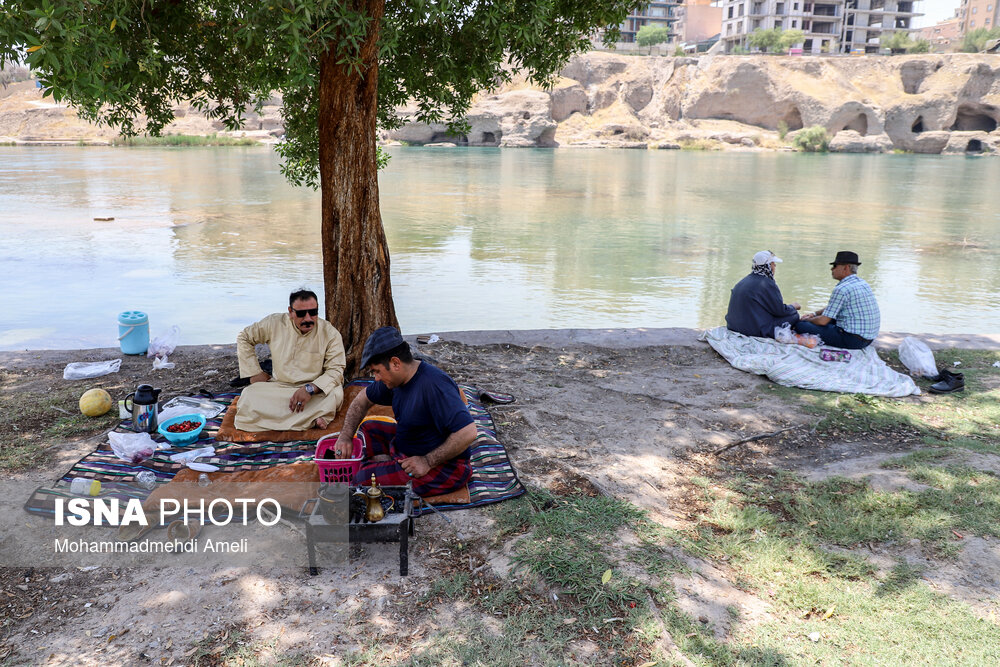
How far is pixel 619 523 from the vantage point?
3998mm

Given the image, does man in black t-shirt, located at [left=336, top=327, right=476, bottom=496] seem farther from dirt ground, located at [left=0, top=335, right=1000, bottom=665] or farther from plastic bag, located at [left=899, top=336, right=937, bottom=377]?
plastic bag, located at [left=899, top=336, right=937, bottom=377]

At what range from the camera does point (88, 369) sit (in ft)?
20.4

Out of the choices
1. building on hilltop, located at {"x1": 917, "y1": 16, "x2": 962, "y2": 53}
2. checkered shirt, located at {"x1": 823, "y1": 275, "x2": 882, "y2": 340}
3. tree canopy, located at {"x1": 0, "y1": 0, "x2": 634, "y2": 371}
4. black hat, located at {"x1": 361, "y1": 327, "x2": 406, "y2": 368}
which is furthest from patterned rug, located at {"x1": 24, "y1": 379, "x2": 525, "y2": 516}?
building on hilltop, located at {"x1": 917, "y1": 16, "x2": 962, "y2": 53}

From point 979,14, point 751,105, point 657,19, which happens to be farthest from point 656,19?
point 979,14

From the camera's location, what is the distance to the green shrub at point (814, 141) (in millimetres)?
57938

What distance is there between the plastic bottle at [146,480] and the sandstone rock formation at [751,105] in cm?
5492

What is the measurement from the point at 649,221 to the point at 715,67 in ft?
174

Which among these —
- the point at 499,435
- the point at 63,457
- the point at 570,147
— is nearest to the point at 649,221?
the point at 499,435

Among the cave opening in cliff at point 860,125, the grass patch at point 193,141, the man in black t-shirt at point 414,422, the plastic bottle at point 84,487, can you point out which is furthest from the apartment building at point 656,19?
the plastic bottle at point 84,487

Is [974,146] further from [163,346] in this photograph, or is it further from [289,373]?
[289,373]

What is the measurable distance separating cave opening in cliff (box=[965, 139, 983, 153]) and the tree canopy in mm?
61817

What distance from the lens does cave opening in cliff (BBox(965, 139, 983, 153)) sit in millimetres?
56750

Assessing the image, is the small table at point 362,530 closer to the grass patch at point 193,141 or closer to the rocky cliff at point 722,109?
the grass patch at point 193,141

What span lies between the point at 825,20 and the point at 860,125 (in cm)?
2847
